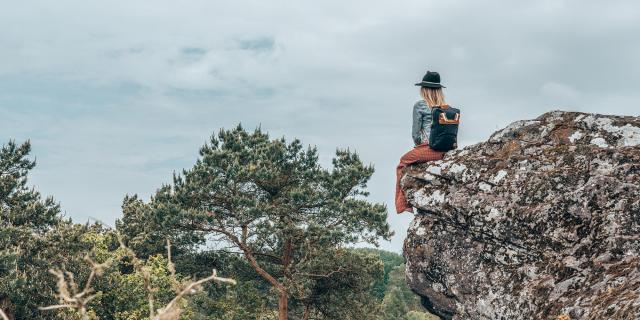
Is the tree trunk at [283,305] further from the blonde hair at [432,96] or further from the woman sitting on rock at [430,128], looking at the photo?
the blonde hair at [432,96]

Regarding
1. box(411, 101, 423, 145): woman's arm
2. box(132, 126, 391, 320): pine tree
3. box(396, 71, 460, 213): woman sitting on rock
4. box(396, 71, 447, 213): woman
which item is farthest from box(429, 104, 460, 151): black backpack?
box(132, 126, 391, 320): pine tree

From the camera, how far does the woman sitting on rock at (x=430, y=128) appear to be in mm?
12211

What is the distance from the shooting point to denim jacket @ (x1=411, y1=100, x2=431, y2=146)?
12309 mm

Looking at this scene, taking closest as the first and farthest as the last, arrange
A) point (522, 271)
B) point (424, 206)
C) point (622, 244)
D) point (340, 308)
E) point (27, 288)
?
1. point (622, 244)
2. point (522, 271)
3. point (424, 206)
4. point (27, 288)
5. point (340, 308)

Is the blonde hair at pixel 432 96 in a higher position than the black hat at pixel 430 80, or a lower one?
lower

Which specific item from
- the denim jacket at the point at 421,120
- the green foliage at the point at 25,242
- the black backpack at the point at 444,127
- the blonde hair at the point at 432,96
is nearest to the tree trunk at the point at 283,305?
the green foliage at the point at 25,242

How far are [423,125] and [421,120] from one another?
9 cm

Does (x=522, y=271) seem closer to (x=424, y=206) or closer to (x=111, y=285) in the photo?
(x=424, y=206)

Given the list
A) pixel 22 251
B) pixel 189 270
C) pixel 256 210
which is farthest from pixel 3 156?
pixel 256 210

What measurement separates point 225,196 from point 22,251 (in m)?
9.90

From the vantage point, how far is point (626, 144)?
35.2 feet

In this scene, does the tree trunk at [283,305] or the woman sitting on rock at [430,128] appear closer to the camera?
the woman sitting on rock at [430,128]

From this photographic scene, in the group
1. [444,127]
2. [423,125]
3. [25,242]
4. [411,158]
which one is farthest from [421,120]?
[25,242]

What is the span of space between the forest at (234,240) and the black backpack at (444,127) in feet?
79.3
